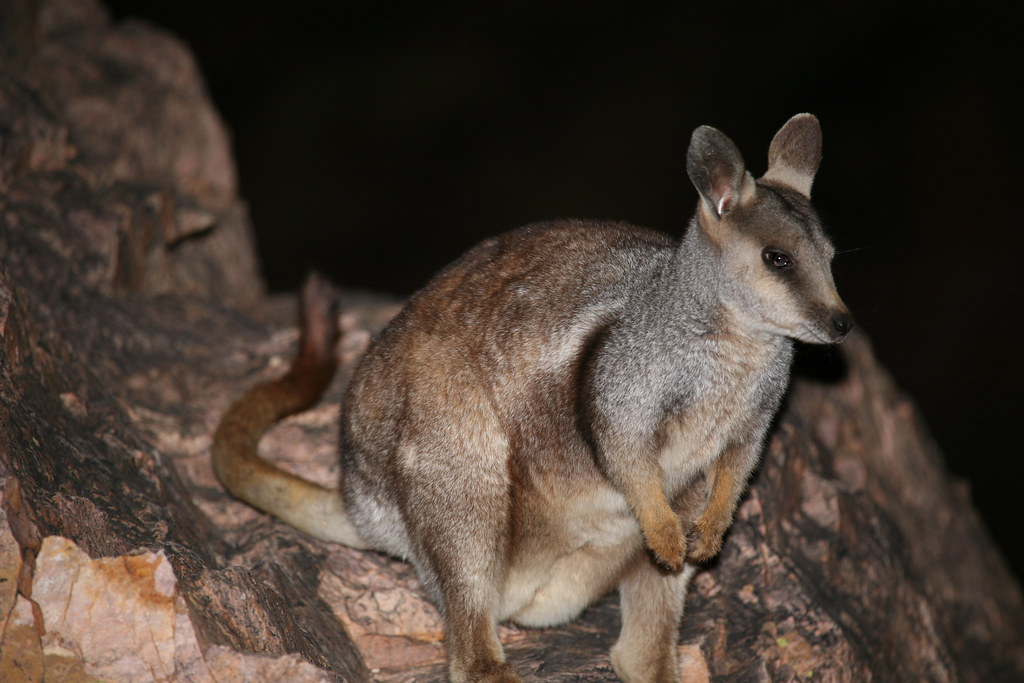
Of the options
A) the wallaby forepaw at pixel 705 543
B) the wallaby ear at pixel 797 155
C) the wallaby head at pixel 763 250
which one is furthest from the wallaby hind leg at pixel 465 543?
the wallaby ear at pixel 797 155

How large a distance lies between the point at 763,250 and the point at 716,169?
0.34 metres

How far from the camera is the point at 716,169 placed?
3451mm

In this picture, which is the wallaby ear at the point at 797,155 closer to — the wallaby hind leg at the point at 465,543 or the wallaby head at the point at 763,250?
the wallaby head at the point at 763,250

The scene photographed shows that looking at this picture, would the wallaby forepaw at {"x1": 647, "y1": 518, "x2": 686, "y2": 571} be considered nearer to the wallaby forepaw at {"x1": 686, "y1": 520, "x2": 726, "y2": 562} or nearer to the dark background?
the wallaby forepaw at {"x1": 686, "y1": 520, "x2": 726, "y2": 562}

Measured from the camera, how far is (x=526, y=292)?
156 inches

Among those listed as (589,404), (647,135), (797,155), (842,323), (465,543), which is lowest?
(647,135)

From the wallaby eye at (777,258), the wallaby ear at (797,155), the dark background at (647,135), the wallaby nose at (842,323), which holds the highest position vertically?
the wallaby ear at (797,155)

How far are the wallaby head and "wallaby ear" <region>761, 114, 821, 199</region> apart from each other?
0.32m

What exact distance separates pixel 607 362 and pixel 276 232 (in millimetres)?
10075

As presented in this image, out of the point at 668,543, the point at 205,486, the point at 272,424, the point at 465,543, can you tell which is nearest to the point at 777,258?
the point at 668,543

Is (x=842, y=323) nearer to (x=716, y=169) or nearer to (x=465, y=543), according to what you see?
(x=716, y=169)

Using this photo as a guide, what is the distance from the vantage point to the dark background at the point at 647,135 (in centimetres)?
1137

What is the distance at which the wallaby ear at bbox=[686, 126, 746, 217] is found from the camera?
3387mm

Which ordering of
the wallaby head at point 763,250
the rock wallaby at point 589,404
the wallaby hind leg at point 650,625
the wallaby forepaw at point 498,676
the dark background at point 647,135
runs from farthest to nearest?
the dark background at point 647,135 < the wallaby hind leg at point 650,625 < the wallaby forepaw at point 498,676 < the rock wallaby at point 589,404 < the wallaby head at point 763,250
